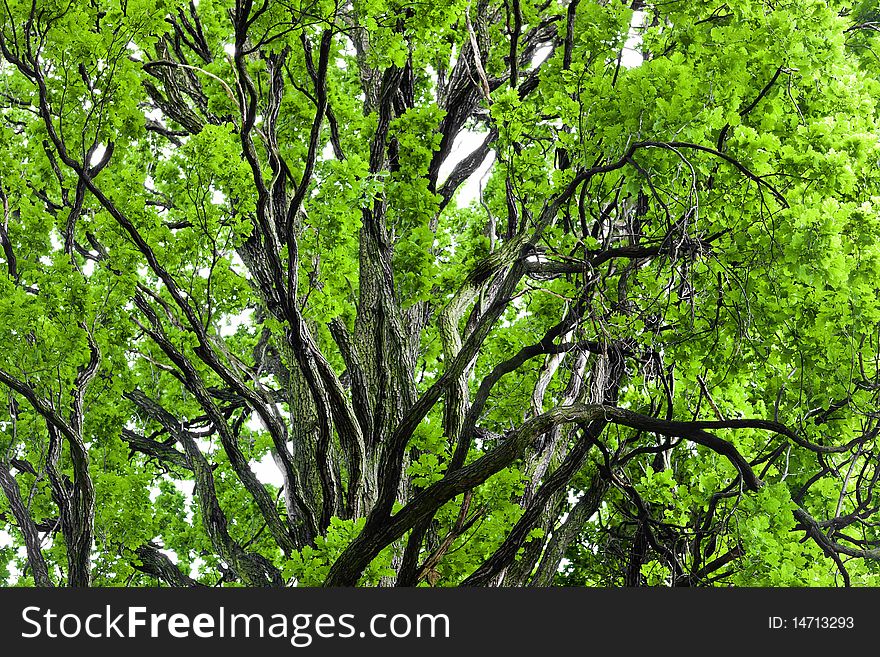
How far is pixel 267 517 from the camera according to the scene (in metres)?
7.46

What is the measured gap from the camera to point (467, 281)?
730 centimetres

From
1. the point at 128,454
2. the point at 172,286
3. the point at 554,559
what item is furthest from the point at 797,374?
the point at 128,454

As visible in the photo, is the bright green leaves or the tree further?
the bright green leaves

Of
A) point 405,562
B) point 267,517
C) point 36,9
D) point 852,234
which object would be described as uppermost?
point 36,9

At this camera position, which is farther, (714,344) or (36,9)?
(36,9)

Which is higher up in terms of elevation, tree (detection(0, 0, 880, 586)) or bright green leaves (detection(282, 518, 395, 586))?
tree (detection(0, 0, 880, 586))

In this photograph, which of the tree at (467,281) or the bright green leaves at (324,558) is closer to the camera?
the tree at (467,281)

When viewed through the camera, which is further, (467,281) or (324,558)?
(467,281)

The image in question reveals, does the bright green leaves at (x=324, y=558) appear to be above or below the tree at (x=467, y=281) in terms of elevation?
below

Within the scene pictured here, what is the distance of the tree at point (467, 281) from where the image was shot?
17.3 ft

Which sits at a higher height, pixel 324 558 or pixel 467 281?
pixel 467 281

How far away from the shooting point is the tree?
208 inches

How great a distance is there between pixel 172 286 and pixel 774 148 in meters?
4.67

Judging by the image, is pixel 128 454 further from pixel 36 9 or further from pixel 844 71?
pixel 844 71
